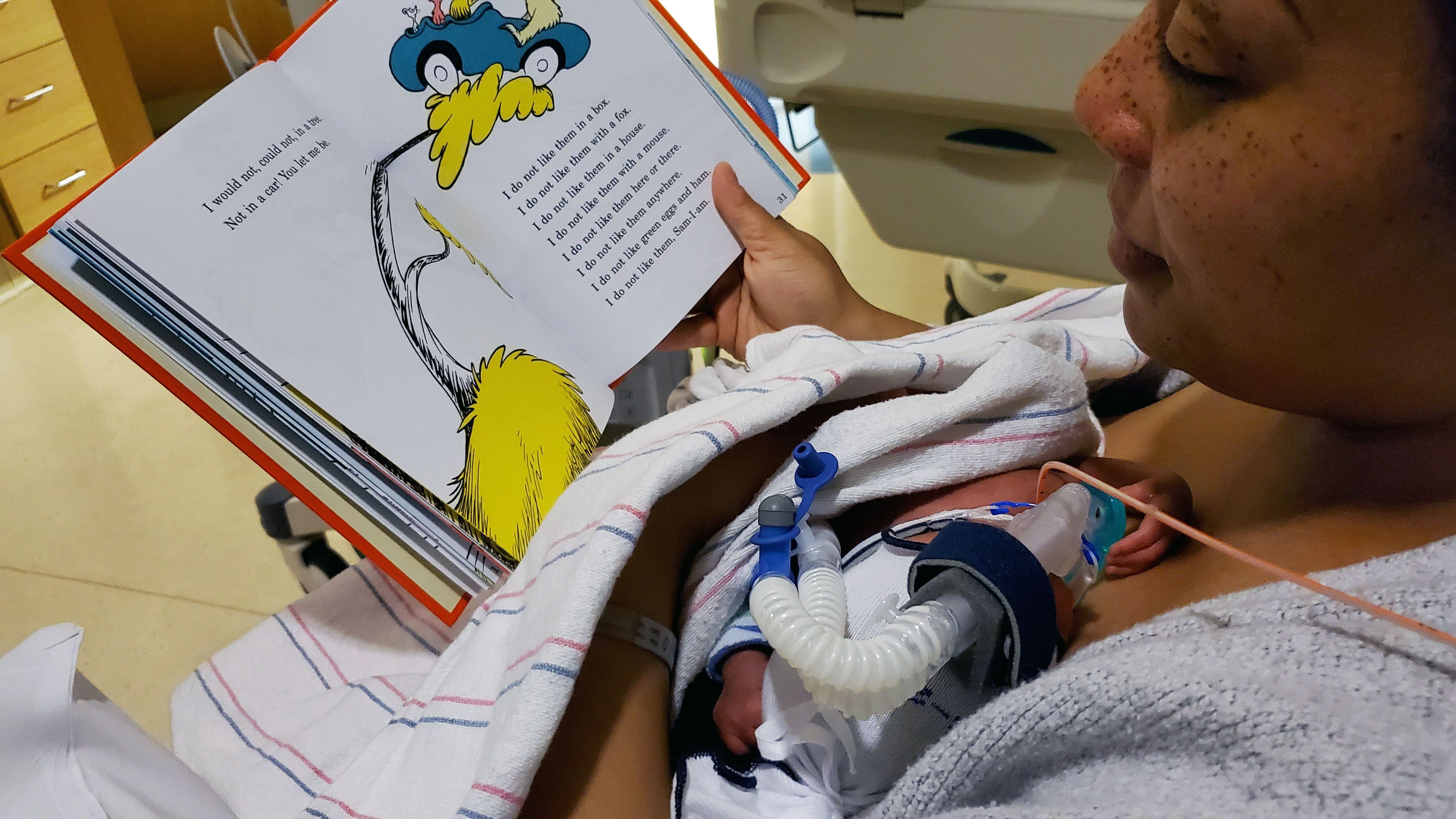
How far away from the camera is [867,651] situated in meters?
0.34

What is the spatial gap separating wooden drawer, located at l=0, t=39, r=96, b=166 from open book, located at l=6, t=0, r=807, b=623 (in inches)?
54.9

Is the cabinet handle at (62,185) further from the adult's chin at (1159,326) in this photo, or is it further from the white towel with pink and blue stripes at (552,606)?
the adult's chin at (1159,326)

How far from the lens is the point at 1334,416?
1.22ft

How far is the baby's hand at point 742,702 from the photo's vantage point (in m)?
0.42

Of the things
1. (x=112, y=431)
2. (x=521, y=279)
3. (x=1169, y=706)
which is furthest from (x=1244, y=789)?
(x=112, y=431)

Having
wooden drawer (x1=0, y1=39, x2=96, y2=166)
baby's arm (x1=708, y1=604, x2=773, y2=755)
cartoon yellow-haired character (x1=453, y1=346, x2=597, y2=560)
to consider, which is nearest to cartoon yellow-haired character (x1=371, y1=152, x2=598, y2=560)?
cartoon yellow-haired character (x1=453, y1=346, x2=597, y2=560)

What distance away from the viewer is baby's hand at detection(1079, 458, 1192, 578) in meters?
0.44

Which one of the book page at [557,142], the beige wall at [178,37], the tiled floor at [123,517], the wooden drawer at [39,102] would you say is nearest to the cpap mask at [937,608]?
the book page at [557,142]

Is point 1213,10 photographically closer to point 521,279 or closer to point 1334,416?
point 1334,416

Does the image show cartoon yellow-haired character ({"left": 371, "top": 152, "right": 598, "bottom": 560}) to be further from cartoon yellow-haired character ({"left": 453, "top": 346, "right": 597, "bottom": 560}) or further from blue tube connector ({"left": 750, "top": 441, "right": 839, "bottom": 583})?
blue tube connector ({"left": 750, "top": 441, "right": 839, "bottom": 583})

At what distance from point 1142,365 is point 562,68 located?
0.44 meters

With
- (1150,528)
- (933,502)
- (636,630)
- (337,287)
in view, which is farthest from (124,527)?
(1150,528)

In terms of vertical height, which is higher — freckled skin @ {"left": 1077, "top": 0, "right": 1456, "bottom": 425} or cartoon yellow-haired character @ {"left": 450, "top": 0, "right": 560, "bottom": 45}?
cartoon yellow-haired character @ {"left": 450, "top": 0, "right": 560, "bottom": 45}

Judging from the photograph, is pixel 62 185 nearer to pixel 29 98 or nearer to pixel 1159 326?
pixel 29 98
